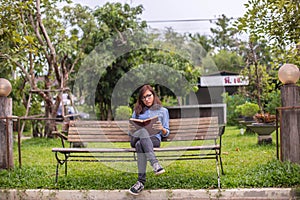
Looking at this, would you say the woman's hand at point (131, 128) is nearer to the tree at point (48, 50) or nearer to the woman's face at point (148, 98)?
the woman's face at point (148, 98)

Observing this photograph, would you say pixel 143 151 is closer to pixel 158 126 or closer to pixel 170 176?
pixel 158 126

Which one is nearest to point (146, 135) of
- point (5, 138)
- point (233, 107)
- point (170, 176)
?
point (170, 176)

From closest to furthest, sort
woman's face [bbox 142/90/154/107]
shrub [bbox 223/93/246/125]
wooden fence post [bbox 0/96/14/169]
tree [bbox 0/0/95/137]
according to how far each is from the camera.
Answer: woman's face [bbox 142/90/154/107], wooden fence post [bbox 0/96/14/169], tree [bbox 0/0/95/137], shrub [bbox 223/93/246/125]

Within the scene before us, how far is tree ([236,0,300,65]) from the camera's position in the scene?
599 cm

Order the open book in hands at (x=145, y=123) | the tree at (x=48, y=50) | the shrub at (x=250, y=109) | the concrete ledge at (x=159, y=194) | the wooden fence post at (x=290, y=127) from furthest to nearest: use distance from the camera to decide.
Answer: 1. the shrub at (x=250, y=109)
2. the tree at (x=48, y=50)
3. the wooden fence post at (x=290, y=127)
4. the open book in hands at (x=145, y=123)
5. the concrete ledge at (x=159, y=194)

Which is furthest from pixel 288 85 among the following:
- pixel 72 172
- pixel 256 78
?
pixel 256 78

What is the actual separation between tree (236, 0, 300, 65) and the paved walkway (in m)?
2.16

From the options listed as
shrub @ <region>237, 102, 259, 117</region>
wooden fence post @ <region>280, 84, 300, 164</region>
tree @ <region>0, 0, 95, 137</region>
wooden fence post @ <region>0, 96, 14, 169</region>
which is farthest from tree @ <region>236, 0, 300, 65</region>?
shrub @ <region>237, 102, 259, 117</region>

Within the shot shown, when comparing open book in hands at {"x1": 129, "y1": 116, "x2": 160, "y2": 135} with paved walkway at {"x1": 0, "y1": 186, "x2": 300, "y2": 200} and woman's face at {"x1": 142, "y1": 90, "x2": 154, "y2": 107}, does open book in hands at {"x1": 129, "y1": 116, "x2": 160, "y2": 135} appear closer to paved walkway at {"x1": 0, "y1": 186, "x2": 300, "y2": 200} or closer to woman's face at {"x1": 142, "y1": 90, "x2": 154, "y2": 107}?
woman's face at {"x1": 142, "y1": 90, "x2": 154, "y2": 107}

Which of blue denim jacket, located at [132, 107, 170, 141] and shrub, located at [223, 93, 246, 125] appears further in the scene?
shrub, located at [223, 93, 246, 125]

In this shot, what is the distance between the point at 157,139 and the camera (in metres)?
5.21

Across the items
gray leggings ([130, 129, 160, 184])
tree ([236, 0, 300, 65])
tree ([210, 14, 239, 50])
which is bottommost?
gray leggings ([130, 129, 160, 184])

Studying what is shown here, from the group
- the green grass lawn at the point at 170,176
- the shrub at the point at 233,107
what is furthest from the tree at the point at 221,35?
the green grass lawn at the point at 170,176

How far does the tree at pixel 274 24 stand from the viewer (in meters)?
5.99
